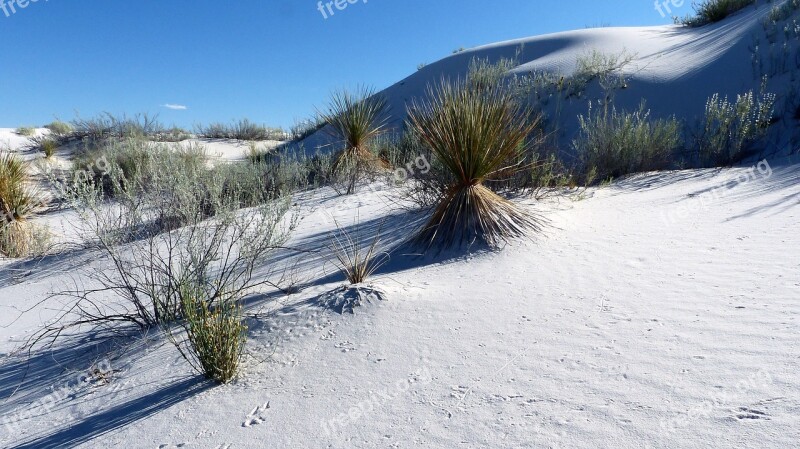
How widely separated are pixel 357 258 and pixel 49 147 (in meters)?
16.7

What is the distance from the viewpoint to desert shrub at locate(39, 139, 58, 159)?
1556 centimetres

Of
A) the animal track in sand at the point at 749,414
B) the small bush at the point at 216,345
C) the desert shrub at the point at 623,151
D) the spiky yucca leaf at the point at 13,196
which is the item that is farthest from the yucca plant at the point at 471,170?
the spiky yucca leaf at the point at 13,196

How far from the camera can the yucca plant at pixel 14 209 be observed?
6848 millimetres

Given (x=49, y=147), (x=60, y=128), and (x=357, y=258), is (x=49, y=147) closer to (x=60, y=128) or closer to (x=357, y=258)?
(x=60, y=128)

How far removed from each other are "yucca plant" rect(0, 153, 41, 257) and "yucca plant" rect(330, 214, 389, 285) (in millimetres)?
4809

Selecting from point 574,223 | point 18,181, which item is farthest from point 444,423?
point 18,181

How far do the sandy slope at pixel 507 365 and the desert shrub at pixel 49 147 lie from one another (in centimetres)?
1446

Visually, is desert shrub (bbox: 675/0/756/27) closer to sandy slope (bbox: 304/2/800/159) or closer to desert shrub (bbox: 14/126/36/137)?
sandy slope (bbox: 304/2/800/159)

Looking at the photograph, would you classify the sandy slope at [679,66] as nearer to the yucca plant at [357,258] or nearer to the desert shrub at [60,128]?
the yucca plant at [357,258]

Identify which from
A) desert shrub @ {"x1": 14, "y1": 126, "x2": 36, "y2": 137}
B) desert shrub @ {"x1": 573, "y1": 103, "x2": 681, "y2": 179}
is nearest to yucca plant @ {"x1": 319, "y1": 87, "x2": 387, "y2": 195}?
desert shrub @ {"x1": 573, "y1": 103, "x2": 681, "y2": 179}

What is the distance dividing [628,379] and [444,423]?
807 millimetres

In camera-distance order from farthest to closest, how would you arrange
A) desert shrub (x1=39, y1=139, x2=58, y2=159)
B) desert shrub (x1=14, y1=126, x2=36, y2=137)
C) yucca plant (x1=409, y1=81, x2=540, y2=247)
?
desert shrub (x1=14, y1=126, x2=36, y2=137), desert shrub (x1=39, y1=139, x2=58, y2=159), yucca plant (x1=409, y1=81, x2=540, y2=247)

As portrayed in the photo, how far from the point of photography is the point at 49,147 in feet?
51.8

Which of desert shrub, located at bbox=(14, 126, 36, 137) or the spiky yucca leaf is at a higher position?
desert shrub, located at bbox=(14, 126, 36, 137)
